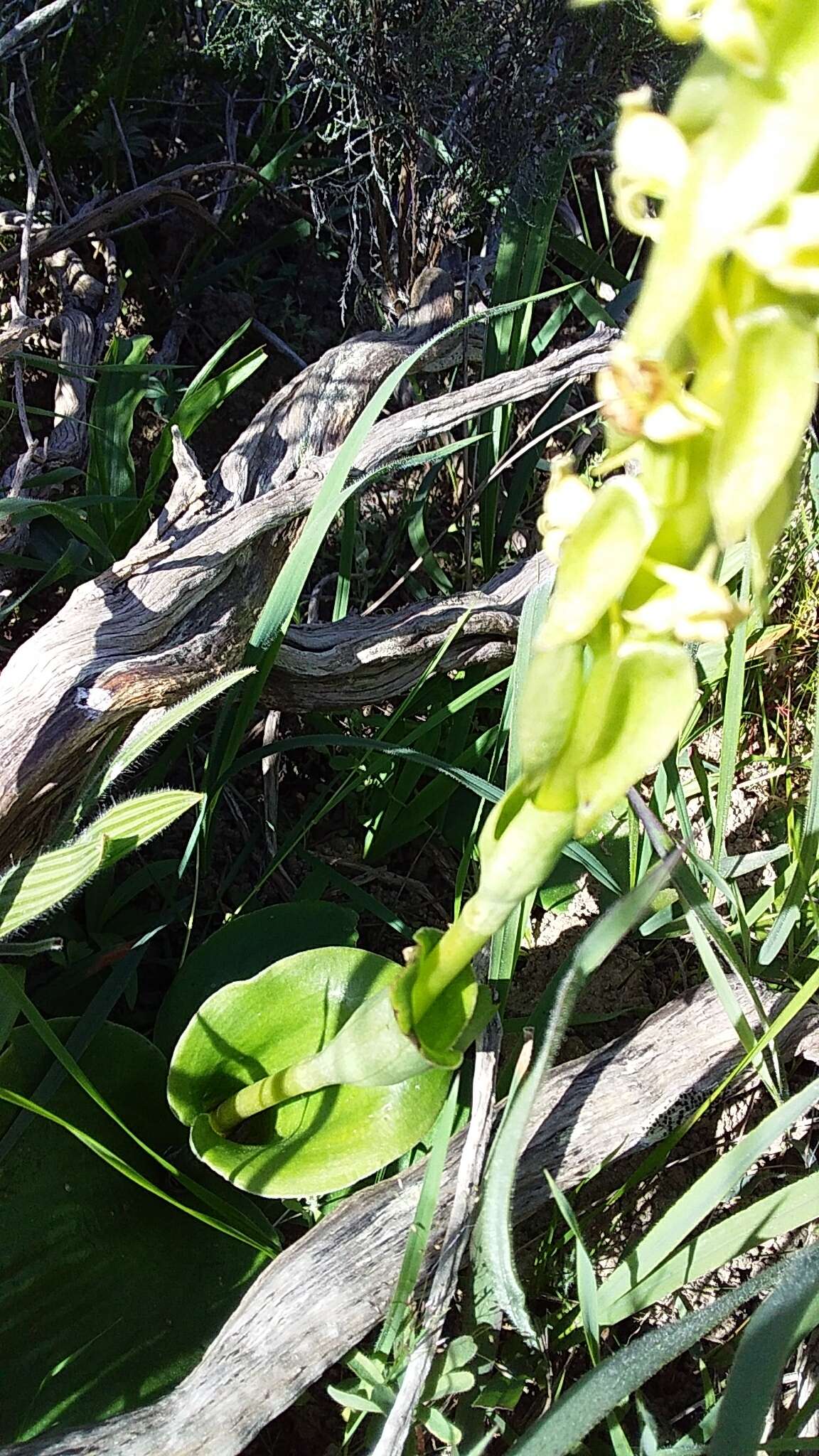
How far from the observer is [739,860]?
1.29m

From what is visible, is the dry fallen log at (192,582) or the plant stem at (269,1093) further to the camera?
the dry fallen log at (192,582)

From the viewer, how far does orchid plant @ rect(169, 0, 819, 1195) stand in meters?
0.31

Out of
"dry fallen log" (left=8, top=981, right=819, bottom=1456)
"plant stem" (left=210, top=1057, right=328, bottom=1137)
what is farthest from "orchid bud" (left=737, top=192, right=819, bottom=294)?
"dry fallen log" (left=8, top=981, right=819, bottom=1456)

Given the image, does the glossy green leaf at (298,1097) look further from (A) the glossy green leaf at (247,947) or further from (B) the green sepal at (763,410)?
(B) the green sepal at (763,410)

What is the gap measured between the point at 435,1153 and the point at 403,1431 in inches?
7.9

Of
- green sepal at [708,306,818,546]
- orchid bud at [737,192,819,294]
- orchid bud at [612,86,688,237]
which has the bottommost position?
green sepal at [708,306,818,546]

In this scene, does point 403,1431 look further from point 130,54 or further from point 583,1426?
point 130,54

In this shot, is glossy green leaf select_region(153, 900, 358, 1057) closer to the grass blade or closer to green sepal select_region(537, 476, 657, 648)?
the grass blade

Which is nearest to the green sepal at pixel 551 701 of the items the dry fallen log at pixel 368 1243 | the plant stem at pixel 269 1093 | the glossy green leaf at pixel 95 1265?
the plant stem at pixel 269 1093

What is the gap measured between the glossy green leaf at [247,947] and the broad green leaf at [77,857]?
23 cm

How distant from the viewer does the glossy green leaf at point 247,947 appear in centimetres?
111

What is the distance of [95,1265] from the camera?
3.28 feet

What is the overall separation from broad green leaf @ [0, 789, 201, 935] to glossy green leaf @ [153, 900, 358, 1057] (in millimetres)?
234

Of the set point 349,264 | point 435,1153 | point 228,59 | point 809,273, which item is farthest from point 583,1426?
point 228,59
